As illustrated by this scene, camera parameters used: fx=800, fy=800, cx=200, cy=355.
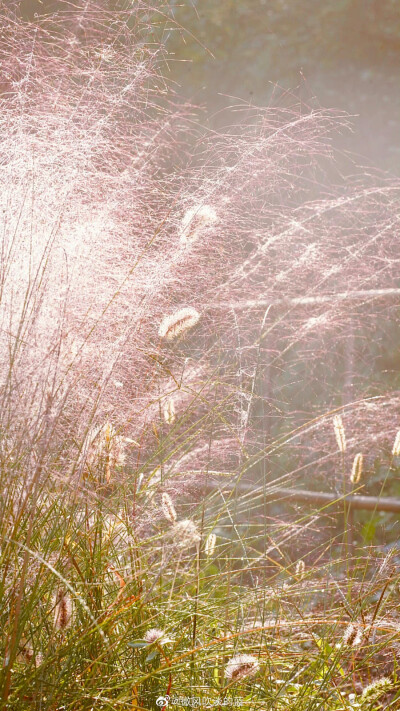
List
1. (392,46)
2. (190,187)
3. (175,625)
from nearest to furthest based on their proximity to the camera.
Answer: (175,625)
(190,187)
(392,46)

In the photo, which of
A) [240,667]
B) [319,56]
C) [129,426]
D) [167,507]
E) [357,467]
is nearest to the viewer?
[240,667]

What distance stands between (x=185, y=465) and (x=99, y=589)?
0.44 meters

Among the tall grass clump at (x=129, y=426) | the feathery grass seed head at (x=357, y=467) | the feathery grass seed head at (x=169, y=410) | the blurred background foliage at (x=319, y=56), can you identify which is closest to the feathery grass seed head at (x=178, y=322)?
the tall grass clump at (x=129, y=426)

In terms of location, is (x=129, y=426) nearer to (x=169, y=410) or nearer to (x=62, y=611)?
(x=169, y=410)

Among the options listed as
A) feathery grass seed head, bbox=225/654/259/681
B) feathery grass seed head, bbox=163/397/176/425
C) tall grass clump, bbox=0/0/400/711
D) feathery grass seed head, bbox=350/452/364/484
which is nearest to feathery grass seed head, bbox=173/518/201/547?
tall grass clump, bbox=0/0/400/711

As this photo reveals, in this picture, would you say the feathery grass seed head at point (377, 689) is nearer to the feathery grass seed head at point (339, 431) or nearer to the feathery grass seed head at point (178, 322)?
the feathery grass seed head at point (339, 431)

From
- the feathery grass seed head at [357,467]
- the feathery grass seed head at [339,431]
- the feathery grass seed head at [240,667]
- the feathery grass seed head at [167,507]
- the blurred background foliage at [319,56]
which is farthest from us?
the blurred background foliage at [319,56]

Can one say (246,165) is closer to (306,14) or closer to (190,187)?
(190,187)

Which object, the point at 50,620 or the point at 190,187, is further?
the point at 190,187

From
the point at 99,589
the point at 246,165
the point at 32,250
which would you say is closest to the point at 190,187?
the point at 246,165

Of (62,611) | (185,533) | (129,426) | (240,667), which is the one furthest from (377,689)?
(129,426)

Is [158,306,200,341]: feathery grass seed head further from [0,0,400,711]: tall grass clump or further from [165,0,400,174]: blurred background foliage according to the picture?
[165,0,400,174]: blurred background foliage

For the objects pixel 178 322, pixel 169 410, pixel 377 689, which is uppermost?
pixel 178 322

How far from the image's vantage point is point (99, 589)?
112cm
